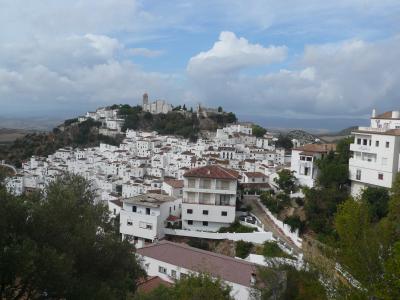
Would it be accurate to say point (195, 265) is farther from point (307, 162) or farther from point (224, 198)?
point (307, 162)

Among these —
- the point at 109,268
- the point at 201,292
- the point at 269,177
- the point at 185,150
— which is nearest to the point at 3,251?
the point at 109,268

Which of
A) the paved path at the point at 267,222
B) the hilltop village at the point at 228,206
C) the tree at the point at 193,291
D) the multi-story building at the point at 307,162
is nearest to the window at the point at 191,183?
the hilltop village at the point at 228,206

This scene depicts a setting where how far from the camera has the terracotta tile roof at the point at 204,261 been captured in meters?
22.8

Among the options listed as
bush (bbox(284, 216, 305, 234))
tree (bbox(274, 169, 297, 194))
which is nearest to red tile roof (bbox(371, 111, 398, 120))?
tree (bbox(274, 169, 297, 194))

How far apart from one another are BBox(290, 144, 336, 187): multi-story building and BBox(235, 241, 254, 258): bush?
9.85 meters

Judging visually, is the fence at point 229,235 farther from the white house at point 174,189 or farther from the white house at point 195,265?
the white house at point 174,189

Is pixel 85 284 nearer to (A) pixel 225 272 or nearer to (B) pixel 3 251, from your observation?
(B) pixel 3 251

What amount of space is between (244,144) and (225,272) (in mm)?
59013

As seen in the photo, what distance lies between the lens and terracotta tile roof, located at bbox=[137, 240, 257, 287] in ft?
74.6

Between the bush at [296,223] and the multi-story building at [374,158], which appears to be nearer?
the bush at [296,223]

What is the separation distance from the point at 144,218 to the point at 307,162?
15.8 m

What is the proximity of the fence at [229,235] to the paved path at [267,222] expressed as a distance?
54.0 inches

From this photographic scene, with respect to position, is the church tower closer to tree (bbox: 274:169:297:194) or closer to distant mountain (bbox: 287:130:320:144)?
distant mountain (bbox: 287:130:320:144)

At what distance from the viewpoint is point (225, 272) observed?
23.2 meters
